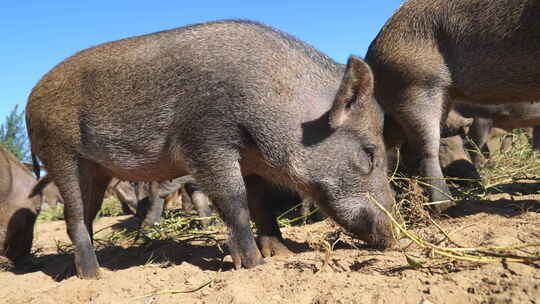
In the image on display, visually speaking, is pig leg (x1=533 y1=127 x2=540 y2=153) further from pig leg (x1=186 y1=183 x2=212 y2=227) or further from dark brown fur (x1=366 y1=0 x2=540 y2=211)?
pig leg (x1=186 y1=183 x2=212 y2=227)

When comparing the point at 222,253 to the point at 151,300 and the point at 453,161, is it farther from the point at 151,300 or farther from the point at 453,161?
the point at 453,161

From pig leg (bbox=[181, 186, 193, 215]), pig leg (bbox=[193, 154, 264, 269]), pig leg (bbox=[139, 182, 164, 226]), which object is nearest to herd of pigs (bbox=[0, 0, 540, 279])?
pig leg (bbox=[193, 154, 264, 269])

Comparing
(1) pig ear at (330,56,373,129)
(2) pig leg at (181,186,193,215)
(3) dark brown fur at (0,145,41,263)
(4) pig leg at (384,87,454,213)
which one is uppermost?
(1) pig ear at (330,56,373,129)

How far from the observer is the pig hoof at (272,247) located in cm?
409

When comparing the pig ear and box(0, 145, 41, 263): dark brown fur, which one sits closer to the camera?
the pig ear

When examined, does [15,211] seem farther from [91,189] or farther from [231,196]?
[231,196]

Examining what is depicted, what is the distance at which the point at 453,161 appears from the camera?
20.1 ft

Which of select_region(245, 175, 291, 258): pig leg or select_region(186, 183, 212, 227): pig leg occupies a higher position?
Result: select_region(245, 175, 291, 258): pig leg

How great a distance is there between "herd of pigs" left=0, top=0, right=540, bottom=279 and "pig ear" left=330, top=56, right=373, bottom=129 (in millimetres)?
10

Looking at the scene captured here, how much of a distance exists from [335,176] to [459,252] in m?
1.10

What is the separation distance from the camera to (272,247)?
163 inches

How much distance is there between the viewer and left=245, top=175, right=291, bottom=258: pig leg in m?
4.14

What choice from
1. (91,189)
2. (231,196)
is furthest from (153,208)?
(231,196)

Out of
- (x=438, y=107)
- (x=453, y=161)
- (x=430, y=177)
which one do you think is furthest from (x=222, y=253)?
(x=453, y=161)
